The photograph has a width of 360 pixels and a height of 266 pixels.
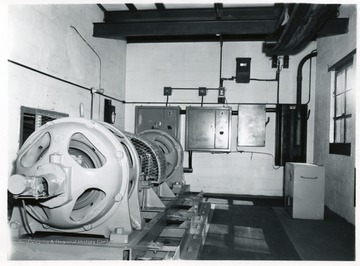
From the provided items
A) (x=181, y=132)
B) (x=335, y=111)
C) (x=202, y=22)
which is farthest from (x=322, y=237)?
(x=181, y=132)

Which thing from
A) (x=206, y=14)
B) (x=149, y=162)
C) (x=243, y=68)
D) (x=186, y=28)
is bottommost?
(x=149, y=162)

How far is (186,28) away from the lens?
16.9 feet

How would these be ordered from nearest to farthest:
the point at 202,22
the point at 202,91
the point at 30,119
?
the point at 30,119 → the point at 202,22 → the point at 202,91

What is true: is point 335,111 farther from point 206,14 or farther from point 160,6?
point 160,6

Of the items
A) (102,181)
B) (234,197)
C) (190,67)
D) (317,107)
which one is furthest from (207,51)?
(102,181)

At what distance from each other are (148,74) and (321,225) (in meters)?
4.24

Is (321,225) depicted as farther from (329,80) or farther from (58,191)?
(58,191)

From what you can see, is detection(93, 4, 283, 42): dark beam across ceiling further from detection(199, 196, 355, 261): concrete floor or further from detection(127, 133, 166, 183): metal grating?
detection(199, 196, 355, 261): concrete floor

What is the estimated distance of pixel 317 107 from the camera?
6.12 metres

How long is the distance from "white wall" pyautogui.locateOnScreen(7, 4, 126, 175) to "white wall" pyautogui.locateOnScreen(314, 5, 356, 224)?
3708mm

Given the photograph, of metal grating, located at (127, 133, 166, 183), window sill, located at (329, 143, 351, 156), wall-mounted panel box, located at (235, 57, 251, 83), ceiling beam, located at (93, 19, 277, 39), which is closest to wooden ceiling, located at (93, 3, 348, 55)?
ceiling beam, located at (93, 19, 277, 39)

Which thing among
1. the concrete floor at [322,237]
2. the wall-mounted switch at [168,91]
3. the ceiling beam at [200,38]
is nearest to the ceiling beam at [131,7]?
the ceiling beam at [200,38]

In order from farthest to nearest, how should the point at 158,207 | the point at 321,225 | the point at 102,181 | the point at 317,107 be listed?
the point at 317,107 → the point at 321,225 → the point at 158,207 → the point at 102,181

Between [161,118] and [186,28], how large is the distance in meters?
1.94
